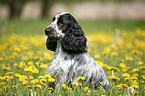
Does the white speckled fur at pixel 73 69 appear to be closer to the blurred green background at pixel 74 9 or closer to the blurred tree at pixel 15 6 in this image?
the blurred green background at pixel 74 9

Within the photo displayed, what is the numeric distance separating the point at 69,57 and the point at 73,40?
0.25 meters

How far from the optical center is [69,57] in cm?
225

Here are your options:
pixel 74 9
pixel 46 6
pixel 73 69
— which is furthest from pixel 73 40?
pixel 46 6

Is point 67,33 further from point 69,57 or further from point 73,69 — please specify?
point 73,69

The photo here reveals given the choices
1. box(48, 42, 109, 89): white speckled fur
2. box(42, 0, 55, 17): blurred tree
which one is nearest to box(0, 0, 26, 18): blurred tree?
box(42, 0, 55, 17): blurred tree

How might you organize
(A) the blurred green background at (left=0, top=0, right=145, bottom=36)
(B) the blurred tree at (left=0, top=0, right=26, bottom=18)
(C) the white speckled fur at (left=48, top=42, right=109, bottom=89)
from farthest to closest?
(B) the blurred tree at (left=0, top=0, right=26, bottom=18), (A) the blurred green background at (left=0, top=0, right=145, bottom=36), (C) the white speckled fur at (left=48, top=42, right=109, bottom=89)

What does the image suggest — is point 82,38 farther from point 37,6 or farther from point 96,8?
point 37,6

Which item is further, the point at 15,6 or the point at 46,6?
the point at 46,6

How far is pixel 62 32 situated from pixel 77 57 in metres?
0.42

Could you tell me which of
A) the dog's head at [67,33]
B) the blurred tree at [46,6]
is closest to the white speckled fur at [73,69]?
the dog's head at [67,33]

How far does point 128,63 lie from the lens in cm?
374

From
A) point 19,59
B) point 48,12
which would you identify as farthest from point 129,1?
point 19,59

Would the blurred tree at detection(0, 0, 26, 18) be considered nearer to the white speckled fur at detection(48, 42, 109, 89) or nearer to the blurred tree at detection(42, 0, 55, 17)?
the blurred tree at detection(42, 0, 55, 17)

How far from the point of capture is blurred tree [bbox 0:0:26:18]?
17.9 metres
